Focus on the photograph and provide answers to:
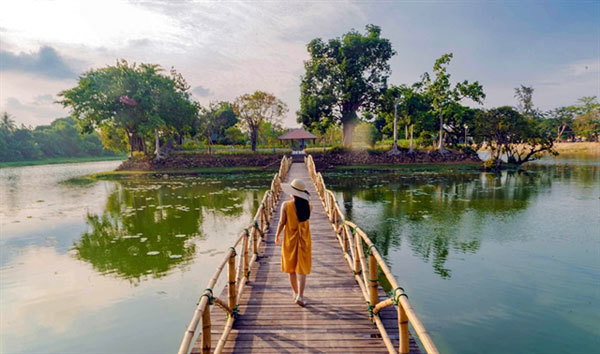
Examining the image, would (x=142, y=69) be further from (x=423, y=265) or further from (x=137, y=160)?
(x=423, y=265)

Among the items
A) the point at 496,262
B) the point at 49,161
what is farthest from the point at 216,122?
the point at 496,262

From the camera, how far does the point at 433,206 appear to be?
15.4 m

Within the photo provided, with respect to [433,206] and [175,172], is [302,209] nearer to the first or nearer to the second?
[433,206]

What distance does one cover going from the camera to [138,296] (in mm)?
7074

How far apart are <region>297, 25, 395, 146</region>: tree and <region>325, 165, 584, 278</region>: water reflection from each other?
1176 cm

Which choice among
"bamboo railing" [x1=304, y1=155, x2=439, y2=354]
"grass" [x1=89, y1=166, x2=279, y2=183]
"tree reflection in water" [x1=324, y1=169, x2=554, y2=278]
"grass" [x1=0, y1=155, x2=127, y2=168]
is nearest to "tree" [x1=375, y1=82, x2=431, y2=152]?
"tree reflection in water" [x1=324, y1=169, x2=554, y2=278]

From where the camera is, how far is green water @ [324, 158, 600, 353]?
5.55m

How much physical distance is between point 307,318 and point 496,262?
6.65m

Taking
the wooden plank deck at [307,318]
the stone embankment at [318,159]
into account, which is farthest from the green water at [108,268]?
the stone embankment at [318,159]

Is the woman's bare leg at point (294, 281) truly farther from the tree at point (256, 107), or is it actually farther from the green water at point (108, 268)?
the tree at point (256, 107)

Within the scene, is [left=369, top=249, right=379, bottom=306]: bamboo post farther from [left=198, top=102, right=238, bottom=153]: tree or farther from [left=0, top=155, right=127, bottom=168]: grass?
[left=0, top=155, right=127, bottom=168]: grass

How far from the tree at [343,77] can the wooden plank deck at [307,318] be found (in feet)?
101

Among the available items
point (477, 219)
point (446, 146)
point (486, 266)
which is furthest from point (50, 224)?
point (446, 146)

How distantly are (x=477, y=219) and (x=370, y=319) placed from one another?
10.6 metres
